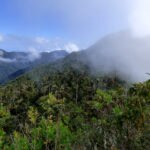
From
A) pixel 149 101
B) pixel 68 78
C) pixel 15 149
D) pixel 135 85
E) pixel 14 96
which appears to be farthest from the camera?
pixel 68 78

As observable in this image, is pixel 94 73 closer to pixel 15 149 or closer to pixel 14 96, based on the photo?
pixel 14 96

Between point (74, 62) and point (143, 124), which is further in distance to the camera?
point (74, 62)

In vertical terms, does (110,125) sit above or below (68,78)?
below

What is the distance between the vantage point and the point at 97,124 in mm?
4371

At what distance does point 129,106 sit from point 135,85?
2.81ft

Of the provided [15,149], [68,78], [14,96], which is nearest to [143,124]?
[15,149]

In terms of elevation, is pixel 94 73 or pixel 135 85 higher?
pixel 94 73

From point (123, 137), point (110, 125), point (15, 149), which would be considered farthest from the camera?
point (110, 125)

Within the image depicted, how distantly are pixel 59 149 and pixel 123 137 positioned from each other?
80 centimetres

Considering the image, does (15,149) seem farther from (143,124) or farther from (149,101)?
(149,101)

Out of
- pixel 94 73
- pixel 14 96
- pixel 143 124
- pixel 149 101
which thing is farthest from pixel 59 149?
pixel 94 73

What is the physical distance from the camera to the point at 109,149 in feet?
12.0

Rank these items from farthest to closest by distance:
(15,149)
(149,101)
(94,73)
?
(94,73), (149,101), (15,149)

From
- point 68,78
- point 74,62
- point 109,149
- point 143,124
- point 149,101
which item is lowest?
point 109,149
